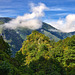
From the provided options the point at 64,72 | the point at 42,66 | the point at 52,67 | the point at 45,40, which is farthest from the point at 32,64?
the point at 45,40

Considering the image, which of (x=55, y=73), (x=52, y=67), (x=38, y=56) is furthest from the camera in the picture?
(x=38, y=56)

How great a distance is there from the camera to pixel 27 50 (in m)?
62.5

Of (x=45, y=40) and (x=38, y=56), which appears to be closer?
(x=38, y=56)

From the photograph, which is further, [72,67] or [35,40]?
[35,40]

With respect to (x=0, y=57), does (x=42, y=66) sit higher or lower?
lower

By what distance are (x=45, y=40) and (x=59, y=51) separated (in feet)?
54.5

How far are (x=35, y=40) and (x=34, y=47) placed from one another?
5.95 metres

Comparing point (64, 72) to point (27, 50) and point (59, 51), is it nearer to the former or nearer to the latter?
point (59, 51)

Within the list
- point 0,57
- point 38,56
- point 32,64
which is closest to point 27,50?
point 38,56

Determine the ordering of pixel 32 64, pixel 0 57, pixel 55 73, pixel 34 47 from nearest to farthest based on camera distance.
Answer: pixel 0 57
pixel 55 73
pixel 32 64
pixel 34 47

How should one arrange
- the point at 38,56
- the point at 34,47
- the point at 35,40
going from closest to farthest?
the point at 38,56 → the point at 34,47 → the point at 35,40

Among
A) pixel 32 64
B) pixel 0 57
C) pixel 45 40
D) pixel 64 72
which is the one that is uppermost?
pixel 45 40

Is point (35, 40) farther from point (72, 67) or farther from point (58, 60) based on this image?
point (72, 67)

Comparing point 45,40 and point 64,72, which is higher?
point 45,40
